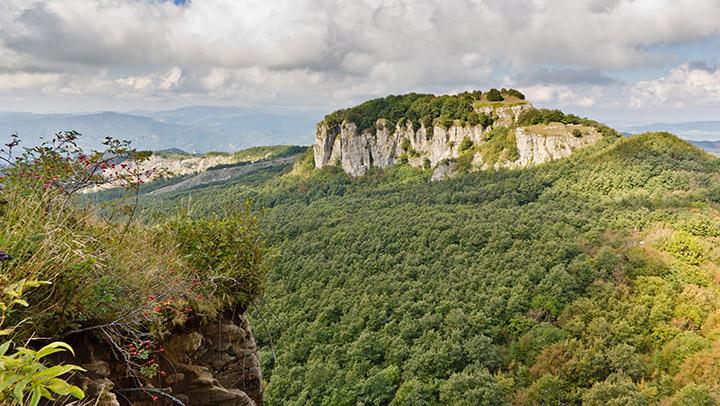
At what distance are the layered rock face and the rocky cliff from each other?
54446mm

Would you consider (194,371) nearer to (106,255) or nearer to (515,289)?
(106,255)

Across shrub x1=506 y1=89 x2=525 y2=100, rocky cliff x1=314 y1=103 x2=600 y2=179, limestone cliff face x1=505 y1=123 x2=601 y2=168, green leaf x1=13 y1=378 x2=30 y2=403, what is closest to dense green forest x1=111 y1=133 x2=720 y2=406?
limestone cliff face x1=505 y1=123 x2=601 y2=168

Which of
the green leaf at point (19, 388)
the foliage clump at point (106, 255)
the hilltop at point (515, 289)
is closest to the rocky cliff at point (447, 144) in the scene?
the hilltop at point (515, 289)

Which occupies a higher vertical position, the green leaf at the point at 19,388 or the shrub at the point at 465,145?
the shrub at the point at 465,145

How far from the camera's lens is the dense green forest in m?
18.0

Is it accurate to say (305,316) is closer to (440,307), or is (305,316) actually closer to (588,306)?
(440,307)

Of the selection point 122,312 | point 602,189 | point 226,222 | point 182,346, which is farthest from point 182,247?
point 602,189

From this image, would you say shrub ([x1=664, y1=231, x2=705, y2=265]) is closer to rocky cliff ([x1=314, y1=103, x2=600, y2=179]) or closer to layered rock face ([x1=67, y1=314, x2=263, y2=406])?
rocky cliff ([x1=314, y1=103, x2=600, y2=179])

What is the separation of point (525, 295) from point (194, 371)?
79.7ft

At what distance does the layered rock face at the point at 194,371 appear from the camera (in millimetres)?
3375

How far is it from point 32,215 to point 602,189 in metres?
47.5

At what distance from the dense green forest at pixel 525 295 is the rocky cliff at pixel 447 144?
5223 millimetres

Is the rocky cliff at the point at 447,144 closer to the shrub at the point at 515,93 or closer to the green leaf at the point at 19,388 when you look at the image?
the shrub at the point at 515,93

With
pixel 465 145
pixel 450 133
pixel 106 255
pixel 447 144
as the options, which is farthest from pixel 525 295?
pixel 450 133
